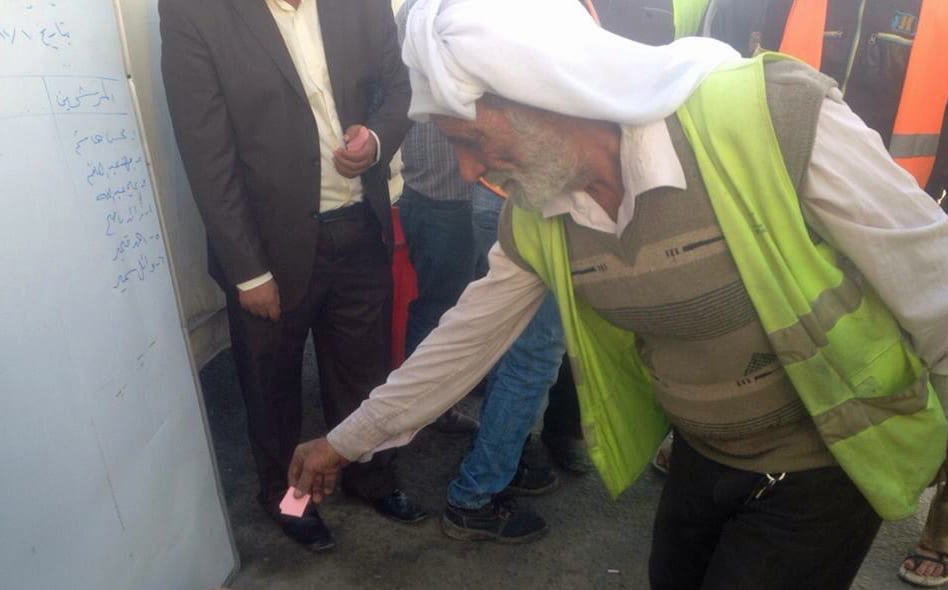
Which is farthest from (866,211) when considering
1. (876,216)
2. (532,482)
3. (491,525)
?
(532,482)

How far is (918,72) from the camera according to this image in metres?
2.41

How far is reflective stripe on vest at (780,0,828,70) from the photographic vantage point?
99.3 inches

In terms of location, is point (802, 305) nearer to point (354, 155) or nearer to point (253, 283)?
point (354, 155)

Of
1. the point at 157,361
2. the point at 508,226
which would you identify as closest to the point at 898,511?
the point at 508,226

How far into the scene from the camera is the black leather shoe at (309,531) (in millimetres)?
2723

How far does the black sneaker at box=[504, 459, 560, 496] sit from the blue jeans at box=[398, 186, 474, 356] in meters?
0.70

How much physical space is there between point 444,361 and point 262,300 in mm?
994

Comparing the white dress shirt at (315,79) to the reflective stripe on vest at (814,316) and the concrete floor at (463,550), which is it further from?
the reflective stripe on vest at (814,316)

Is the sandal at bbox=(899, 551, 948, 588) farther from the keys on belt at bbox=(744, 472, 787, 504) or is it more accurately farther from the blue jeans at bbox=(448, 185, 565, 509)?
the keys on belt at bbox=(744, 472, 787, 504)

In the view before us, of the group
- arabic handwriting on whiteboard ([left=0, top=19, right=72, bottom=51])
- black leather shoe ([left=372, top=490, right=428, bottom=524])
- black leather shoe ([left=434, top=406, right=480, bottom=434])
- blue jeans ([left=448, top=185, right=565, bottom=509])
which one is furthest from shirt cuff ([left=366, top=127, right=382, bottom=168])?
black leather shoe ([left=434, top=406, right=480, bottom=434])

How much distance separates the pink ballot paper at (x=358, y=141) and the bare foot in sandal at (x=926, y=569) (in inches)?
84.6

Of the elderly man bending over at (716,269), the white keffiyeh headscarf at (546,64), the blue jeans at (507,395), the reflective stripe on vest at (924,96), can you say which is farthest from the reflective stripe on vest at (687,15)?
the white keffiyeh headscarf at (546,64)

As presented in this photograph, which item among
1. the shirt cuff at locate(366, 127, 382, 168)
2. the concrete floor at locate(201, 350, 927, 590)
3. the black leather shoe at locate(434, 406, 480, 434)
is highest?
the shirt cuff at locate(366, 127, 382, 168)

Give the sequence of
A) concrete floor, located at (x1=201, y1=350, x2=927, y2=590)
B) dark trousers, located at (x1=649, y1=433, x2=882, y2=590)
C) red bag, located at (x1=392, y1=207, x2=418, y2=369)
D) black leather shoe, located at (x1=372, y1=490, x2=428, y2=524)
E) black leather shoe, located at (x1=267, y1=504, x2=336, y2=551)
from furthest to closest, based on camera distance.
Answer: red bag, located at (x1=392, y1=207, x2=418, y2=369) → black leather shoe, located at (x1=372, y1=490, x2=428, y2=524) → black leather shoe, located at (x1=267, y1=504, x2=336, y2=551) → concrete floor, located at (x1=201, y1=350, x2=927, y2=590) → dark trousers, located at (x1=649, y1=433, x2=882, y2=590)
